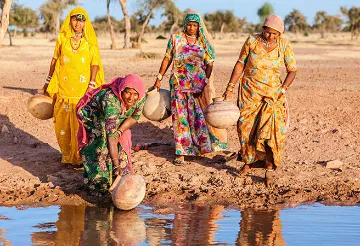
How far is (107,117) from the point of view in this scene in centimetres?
620

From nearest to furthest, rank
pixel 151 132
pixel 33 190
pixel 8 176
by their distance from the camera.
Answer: pixel 33 190, pixel 8 176, pixel 151 132

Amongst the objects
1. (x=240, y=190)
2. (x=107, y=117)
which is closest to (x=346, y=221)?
(x=240, y=190)

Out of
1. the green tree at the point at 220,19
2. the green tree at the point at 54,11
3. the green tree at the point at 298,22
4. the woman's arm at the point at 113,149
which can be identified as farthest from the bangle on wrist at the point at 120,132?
the green tree at the point at 298,22

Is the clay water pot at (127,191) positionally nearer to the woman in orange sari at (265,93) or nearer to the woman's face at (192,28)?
the woman in orange sari at (265,93)

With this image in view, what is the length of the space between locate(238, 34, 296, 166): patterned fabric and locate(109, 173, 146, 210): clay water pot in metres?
1.49

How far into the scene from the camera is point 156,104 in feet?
26.2

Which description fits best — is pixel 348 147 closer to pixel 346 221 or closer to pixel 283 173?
pixel 283 173

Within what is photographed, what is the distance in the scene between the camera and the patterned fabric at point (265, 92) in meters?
7.07

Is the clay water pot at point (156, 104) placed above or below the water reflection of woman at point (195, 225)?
above

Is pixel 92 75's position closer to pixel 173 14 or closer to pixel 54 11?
pixel 173 14

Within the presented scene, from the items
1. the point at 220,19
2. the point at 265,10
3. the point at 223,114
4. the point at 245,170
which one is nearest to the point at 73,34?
the point at 223,114

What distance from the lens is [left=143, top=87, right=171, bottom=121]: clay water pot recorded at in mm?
7961

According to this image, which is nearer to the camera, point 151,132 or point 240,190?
point 240,190

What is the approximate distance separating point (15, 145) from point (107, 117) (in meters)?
3.19
